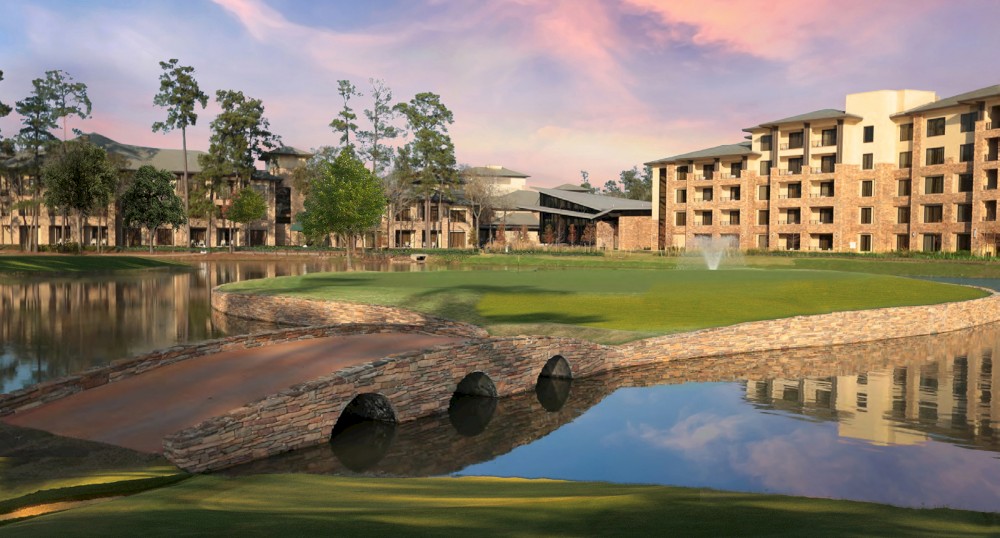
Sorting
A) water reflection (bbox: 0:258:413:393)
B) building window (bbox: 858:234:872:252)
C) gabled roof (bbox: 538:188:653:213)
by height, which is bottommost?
water reflection (bbox: 0:258:413:393)

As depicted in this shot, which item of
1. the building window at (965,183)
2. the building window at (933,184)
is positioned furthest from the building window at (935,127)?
the building window at (965,183)

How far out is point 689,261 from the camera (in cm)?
6806

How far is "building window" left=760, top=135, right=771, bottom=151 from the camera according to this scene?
287 ft

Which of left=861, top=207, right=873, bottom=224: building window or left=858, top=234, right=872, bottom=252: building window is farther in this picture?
left=858, top=234, right=872, bottom=252: building window

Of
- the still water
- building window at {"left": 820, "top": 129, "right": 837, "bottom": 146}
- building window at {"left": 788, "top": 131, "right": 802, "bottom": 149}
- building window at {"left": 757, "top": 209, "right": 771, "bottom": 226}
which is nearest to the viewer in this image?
the still water

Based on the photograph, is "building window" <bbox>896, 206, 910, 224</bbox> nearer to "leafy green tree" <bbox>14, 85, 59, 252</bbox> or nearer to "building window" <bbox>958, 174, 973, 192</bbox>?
"building window" <bbox>958, 174, 973, 192</bbox>


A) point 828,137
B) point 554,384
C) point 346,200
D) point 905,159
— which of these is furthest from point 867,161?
point 554,384

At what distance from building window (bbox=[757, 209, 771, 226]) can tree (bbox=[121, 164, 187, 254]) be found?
70.4 meters

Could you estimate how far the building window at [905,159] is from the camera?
78000 millimetres

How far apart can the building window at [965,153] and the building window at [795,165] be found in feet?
53.2

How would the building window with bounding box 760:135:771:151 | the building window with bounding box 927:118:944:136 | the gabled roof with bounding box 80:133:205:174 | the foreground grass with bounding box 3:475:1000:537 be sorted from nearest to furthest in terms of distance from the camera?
the foreground grass with bounding box 3:475:1000:537 < the building window with bounding box 927:118:944:136 < the building window with bounding box 760:135:771:151 < the gabled roof with bounding box 80:133:205:174

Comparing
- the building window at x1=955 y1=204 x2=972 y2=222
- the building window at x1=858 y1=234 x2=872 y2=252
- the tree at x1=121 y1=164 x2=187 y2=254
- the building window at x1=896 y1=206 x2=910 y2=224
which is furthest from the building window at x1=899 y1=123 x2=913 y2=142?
the tree at x1=121 y1=164 x2=187 y2=254

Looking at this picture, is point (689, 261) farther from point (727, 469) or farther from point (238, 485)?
point (238, 485)

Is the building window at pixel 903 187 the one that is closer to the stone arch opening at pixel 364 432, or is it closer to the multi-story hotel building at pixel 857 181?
the multi-story hotel building at pixel 857 181
